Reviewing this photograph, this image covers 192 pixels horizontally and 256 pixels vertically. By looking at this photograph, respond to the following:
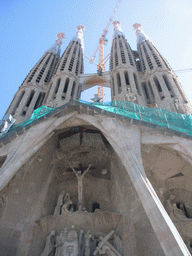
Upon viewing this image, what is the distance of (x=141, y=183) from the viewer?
23.8 ft

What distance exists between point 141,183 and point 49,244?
514 cm

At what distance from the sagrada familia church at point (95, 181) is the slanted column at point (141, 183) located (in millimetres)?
32

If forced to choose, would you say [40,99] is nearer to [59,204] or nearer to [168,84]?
[168,84]

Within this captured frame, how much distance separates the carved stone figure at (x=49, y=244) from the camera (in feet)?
30.1

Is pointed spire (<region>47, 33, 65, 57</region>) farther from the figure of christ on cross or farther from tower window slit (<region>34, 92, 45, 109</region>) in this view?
the figure of christ on cross

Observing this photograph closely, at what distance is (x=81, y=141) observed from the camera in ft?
40.9

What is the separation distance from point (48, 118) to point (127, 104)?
14.1ft

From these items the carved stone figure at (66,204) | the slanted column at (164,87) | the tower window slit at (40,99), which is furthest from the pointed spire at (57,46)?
the carved stone figure at (66,204)

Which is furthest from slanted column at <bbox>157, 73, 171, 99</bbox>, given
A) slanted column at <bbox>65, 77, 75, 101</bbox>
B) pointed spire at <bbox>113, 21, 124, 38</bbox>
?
pointed spire at <bbox>113, 21, 124, 38</bbox>

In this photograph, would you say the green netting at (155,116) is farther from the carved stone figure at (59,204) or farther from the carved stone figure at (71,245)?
the carved stone figure at (71,245)

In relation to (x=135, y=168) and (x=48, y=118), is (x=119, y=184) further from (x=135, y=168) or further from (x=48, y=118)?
(x=48, y=118)

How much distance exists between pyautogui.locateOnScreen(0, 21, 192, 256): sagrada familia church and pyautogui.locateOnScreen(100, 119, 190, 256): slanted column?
32 millimetres

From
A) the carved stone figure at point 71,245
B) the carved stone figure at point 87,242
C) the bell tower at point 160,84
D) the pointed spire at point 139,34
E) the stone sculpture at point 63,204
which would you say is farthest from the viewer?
the pointed spire at point 139,34

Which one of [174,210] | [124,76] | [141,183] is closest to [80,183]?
[174,210]
